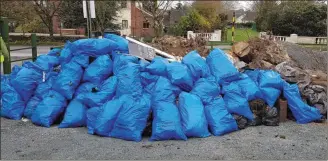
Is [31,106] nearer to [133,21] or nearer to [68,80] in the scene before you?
[68,80]

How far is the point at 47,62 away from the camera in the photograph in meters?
5.55

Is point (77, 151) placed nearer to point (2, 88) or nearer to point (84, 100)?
point (84, 100)

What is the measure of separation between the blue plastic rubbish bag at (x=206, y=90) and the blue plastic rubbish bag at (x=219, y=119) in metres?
0.08

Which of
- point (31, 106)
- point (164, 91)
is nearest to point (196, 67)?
point (164, 91)

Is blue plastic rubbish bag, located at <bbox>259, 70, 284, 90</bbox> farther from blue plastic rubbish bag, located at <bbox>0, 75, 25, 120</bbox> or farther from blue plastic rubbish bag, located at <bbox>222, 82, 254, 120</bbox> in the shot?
blue plastic rubbish bag, located at <bbox>0, 75, 25, 120</bbox>

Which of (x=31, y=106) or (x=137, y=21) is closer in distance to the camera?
(x=31, y=106)

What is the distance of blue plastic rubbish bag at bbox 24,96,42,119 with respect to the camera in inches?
206

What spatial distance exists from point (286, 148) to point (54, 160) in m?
2.48

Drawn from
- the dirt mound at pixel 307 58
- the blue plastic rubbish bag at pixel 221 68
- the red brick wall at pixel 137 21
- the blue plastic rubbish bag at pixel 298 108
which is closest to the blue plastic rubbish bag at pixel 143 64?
the blue plastic rubbish bag at pixel 221 68

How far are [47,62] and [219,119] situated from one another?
2.69 meters

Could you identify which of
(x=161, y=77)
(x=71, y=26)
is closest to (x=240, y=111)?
(x=161, y=77)

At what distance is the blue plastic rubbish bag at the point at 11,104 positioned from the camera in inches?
209

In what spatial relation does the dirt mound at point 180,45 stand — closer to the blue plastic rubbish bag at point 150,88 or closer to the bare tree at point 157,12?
the blue plastic rubbish bag at point 150,88

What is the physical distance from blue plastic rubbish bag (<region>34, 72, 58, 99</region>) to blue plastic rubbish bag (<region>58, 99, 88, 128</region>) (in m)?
0.48
